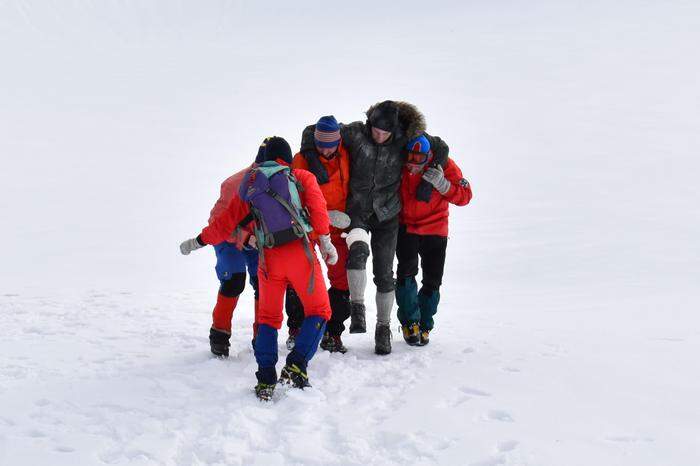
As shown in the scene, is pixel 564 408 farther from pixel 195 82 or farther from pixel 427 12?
pixel 427 12

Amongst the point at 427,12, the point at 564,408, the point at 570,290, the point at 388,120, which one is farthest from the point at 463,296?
the point at 427,12

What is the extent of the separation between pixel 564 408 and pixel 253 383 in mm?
2119

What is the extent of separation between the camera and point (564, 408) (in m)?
4.38

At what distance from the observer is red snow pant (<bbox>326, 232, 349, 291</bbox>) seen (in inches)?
230

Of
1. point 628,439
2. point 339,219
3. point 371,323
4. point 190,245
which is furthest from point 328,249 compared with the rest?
point 371,323

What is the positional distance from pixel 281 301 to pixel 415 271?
1676 millimetres

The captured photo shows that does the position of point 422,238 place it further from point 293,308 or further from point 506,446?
point 506,446

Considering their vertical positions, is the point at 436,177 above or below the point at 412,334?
above

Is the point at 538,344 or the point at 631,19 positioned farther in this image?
the point at 631,19

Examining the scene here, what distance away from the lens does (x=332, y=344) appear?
592cm

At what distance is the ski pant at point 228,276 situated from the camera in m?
5.65

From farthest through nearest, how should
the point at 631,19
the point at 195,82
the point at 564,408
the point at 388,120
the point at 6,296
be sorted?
the point at 631,19
the point at 195,82
the point at 6,296
the point at 388,120
the point at 564,408

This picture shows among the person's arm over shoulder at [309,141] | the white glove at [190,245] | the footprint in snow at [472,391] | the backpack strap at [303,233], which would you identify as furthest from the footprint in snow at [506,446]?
the person's arm over shoulder at [309,141]

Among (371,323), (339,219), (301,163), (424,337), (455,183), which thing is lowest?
(371,323)
